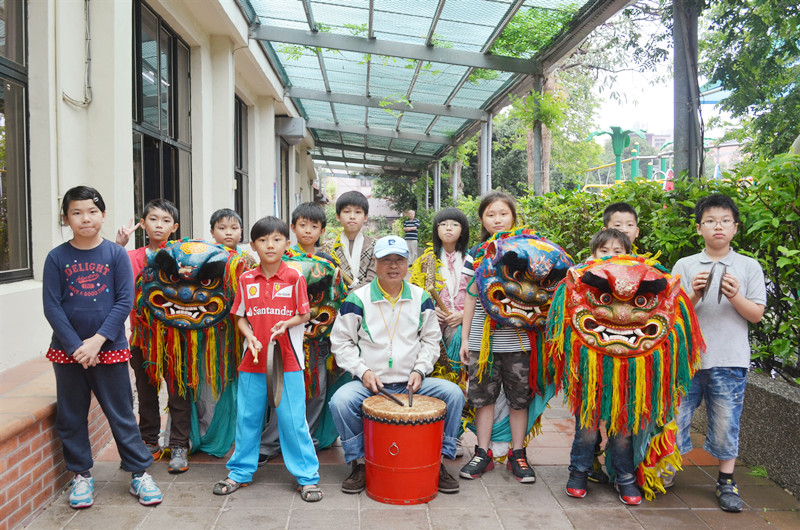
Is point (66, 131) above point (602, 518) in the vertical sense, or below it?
above

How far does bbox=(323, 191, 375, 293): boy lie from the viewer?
4.26 metres

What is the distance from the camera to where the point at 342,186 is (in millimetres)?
59719

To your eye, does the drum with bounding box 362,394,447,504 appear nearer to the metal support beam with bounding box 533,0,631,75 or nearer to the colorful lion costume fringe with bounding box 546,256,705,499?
the colorful lion costume fringe with bounding box 546,256,705,499

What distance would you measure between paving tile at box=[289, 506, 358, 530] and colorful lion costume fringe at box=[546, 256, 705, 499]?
1288mm

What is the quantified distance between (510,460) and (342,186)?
5700 centimetres

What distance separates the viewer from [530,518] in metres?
3.16

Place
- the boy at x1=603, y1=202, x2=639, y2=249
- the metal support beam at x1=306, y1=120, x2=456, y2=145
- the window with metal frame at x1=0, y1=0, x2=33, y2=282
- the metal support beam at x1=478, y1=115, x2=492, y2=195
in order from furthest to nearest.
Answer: the metal support beam at x1=306, y1=120, x2=456, y2=145, the metal support beam at x1=478, y1=115, x2=492, y2=195, the window with metal frame at x1=0, y1=0, x2=33, y2=282, the boy at x1=603, y1=202, x2=639, y2=249

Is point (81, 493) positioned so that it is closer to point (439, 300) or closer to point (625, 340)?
point (439, 300)

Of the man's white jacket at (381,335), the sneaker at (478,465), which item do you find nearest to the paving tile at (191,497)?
the man's white jacket at (381,335)

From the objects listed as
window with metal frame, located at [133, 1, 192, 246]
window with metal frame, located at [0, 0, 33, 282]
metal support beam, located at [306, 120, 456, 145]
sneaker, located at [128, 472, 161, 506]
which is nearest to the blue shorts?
sneaker, located at [128, 472, 161, 506]

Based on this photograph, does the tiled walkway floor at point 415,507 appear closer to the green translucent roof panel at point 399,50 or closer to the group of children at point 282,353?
the group of children at point 282,353

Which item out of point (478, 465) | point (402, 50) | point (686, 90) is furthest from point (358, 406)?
point (402, 50)

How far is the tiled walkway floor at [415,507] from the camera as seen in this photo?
10.0 ft

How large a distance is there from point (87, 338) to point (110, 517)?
890 millimetres
